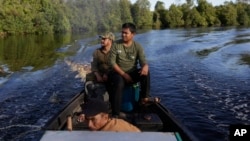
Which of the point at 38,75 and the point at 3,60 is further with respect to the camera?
the point at 3,60

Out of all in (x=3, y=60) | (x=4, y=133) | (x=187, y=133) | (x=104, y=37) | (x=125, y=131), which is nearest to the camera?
(x=125, y=131)

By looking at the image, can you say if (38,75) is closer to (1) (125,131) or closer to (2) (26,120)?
(2) (26,120)

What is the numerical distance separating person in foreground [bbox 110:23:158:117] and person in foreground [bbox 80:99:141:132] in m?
2.06

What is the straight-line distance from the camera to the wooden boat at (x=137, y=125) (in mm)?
3858

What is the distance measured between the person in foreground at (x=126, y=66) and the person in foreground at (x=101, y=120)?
81.2 inches

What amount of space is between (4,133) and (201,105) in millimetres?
5719

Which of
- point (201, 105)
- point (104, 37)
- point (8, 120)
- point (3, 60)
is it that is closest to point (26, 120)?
point (8, 120)

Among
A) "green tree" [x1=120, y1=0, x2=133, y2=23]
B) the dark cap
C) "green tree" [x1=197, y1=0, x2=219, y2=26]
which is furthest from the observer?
"green tree" [x1=197, y1=0, x2=219, y2=26]

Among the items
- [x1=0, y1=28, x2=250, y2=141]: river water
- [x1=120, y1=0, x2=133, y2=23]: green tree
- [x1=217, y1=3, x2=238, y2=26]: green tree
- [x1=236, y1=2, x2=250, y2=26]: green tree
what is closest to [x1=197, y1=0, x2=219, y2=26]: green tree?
[x1=217, y1=3, x2=238, y2=26]: green tree

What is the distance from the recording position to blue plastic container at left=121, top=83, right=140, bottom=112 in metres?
6.71

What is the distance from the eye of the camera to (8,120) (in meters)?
9.26

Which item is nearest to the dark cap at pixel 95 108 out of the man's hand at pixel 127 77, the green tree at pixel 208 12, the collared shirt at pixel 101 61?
the man's hand at pixel 127 77

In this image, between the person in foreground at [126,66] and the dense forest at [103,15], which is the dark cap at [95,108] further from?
the dense forest at [103,15]

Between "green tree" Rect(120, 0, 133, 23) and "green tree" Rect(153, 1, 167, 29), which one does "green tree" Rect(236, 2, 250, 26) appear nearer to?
"green tree" Rect(153, 1, 167, 29)
